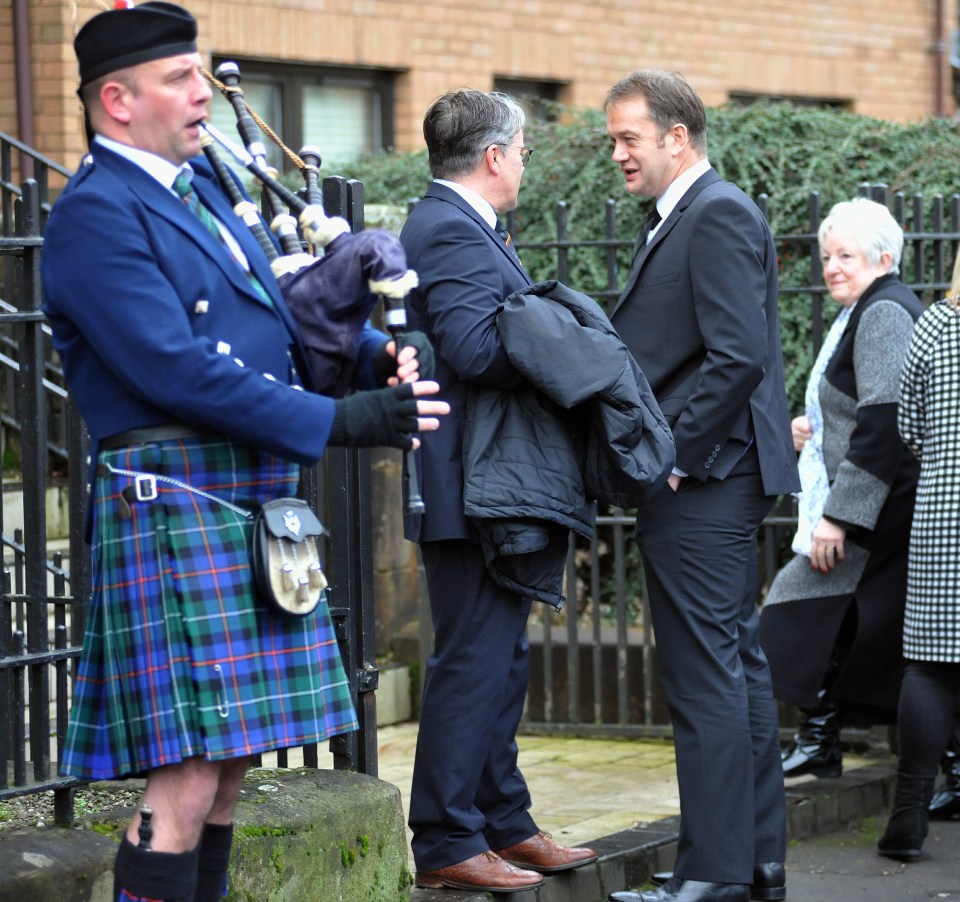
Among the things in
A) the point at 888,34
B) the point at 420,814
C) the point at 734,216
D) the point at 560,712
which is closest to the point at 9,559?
the point at 560,712

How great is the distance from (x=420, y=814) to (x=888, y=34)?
1152 centimetres

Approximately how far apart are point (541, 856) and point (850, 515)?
1.67 m

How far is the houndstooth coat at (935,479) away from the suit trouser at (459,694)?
154cm

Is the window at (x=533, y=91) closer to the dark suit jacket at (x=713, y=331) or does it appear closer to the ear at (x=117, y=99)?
the dark suit jacket at (x=713, y=331)

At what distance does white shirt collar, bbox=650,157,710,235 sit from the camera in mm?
4570

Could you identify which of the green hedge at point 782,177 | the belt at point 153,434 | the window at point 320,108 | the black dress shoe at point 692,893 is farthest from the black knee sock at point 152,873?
the window at point 320,108

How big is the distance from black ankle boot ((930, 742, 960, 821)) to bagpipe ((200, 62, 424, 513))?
294cm

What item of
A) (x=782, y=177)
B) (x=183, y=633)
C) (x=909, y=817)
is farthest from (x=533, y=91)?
(x=183, y=633)

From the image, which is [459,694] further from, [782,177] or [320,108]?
[320,108]

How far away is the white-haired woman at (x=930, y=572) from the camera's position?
5.20 meters

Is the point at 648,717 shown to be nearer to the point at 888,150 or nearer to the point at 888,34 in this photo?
the point at 888,150

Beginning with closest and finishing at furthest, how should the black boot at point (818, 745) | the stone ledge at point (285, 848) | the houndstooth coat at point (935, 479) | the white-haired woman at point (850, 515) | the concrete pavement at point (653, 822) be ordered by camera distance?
the stone ledge at point (285, 848) < the concrete pavement at point (653, 822) < the houndstooth coat at point (935, 479) < the white-haired woman at point (850, 515) < the black boot at point (818, 745)

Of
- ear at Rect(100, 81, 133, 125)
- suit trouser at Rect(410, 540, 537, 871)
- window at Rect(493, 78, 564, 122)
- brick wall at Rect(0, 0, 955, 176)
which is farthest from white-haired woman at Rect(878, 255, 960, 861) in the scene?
window at Rect(493, 78, 564, 122)

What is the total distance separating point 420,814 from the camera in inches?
169
